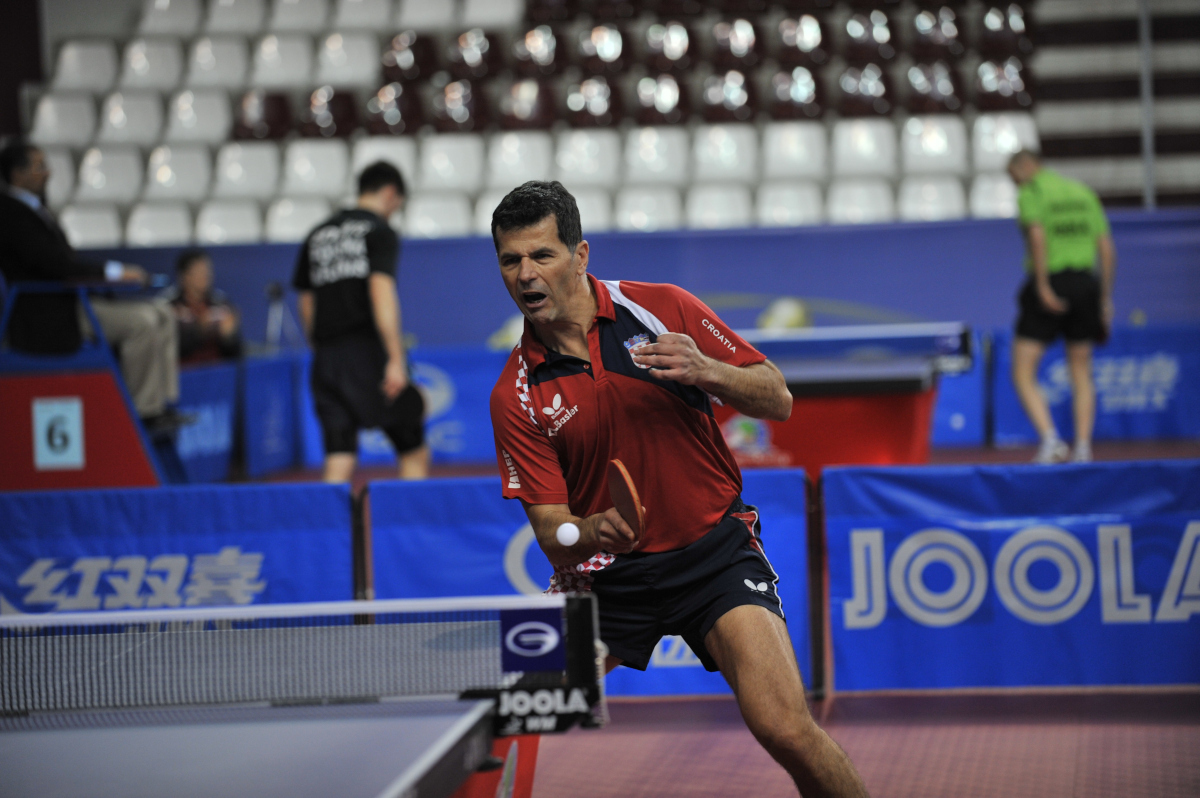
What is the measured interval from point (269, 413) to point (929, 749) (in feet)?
20.2

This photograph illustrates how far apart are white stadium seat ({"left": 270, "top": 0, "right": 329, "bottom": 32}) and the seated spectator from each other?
480 centimetres

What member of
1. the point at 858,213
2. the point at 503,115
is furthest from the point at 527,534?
the point at 503,115

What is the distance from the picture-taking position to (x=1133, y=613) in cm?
392

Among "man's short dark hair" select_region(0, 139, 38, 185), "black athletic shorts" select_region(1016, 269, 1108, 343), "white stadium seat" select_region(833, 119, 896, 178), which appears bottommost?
"black athletic shorts" select_region(1016, 269, 1108, 343)

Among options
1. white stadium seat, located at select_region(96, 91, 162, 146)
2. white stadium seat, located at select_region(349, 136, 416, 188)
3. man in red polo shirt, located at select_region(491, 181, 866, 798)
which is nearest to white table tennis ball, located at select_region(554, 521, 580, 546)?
man in red polo shirt, located at select_region(491, 181, 866, 798)

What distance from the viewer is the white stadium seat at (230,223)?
10.8m

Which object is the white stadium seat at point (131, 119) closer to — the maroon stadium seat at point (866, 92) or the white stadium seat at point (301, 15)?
the white stadium seat at point (301, 15)

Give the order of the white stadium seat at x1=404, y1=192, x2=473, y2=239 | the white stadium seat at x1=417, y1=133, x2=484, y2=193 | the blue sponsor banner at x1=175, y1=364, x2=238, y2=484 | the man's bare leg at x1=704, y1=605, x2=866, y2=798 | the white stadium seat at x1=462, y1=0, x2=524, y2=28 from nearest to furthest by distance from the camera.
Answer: the man's bare leg at x1=704, y1=605, x2=866, y2=798
the blue sponsor banner at x1=175, y1=364, x2=238, y2=484
the white stadium seat at x1=404, y1=192, x2=473, y2=239
the white stadium seat at x1=417, y1=133, x2=484, y2=193
the white stadium seat at x1=462, y1=0, x2=524, y2=28

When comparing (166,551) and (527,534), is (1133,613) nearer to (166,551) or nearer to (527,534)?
(527,534)

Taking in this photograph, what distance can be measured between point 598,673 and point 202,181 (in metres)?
10.4

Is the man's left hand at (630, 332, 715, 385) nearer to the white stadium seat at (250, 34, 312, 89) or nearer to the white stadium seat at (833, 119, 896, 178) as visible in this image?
the white stadium seat at (833, 119, 896, 178)

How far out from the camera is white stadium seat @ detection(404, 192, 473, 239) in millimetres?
10609

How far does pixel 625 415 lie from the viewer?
2.52 metres

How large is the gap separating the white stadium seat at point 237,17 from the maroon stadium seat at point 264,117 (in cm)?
113
